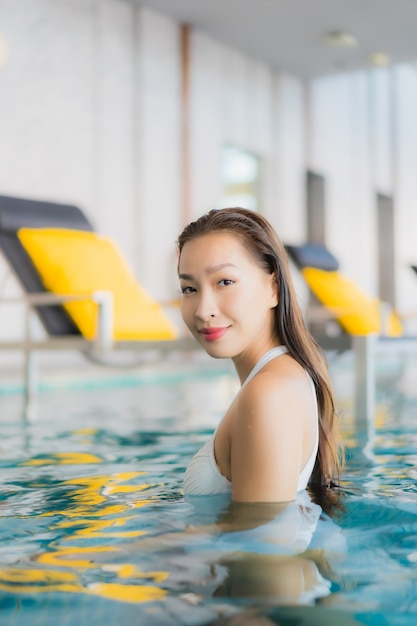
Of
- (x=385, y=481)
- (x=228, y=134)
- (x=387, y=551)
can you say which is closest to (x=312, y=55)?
(x=228, y=134)

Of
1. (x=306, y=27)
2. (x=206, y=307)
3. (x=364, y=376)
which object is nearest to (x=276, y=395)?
(x=206, y=307)

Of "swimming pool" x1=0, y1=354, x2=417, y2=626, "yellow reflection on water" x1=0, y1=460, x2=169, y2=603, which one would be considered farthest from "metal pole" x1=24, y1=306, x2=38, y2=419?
"yellow reflection on water" x1=0, y1=460, x2=169, y2=603

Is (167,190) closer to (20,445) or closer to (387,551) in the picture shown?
(20,445)

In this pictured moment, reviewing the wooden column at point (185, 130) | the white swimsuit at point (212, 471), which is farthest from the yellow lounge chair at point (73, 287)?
the wooden column at point (185, 130)

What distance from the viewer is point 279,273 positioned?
1421 mm

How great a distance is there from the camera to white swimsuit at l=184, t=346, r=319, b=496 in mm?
1408

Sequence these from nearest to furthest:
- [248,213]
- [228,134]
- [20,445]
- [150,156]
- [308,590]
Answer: [308,590] → [248,213] → [20,445] → [150,156] → [228,134]

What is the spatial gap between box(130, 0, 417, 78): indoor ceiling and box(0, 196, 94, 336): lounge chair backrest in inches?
152

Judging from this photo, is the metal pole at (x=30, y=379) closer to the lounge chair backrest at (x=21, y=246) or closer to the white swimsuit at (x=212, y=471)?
the lounge chair backrest at (x=21, y=246)

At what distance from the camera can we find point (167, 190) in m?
7.96

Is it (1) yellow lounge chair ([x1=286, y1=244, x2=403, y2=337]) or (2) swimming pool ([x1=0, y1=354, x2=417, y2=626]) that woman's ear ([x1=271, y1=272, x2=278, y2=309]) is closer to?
(2) swimming pool ([x1=0, y1=354, x2=417, y2=626])

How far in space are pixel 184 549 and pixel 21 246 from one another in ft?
9.92

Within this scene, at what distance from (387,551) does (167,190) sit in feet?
22.5

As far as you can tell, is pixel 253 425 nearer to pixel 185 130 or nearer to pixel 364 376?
pixel 364 376
